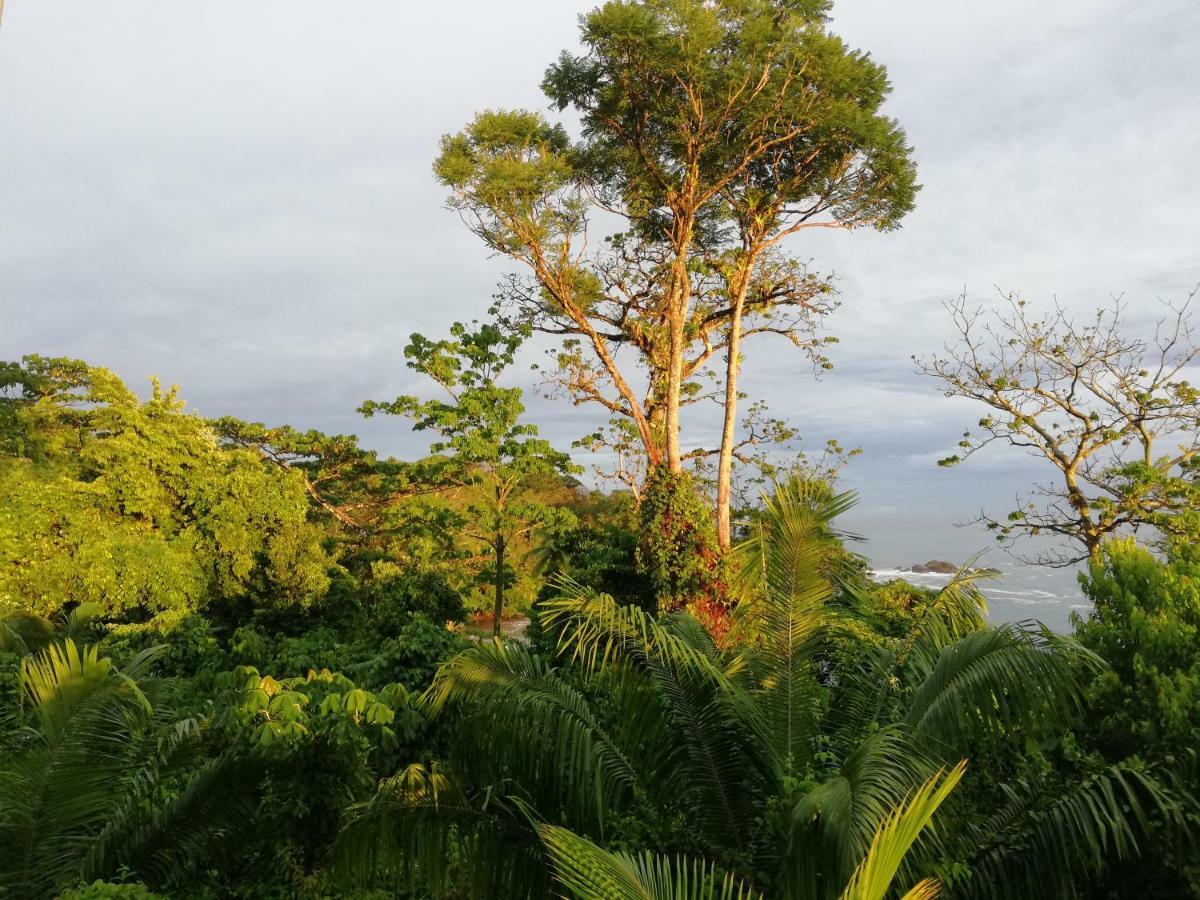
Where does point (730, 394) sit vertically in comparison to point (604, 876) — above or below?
above

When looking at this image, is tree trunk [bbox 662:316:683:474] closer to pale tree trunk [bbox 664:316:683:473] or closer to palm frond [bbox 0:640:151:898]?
pale tree trunk [bbox 664:316:683:473]

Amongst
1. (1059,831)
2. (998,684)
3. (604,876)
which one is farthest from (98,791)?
(1059,831)

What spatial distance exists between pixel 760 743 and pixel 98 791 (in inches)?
150

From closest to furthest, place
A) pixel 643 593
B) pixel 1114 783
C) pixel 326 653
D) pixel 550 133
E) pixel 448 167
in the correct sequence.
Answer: pixel 1114 783 → pixel 326 653 → pixel 643 593 → pixel 448 167 → pixel 550 133

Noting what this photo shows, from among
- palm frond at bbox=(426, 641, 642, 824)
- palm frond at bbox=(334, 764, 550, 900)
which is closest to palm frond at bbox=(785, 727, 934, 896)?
palm frond at bbox=(426, 641, 642, 824)

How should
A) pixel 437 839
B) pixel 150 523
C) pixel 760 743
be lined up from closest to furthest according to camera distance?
pixel 437 839, pixel 760 743, pixel 150 523

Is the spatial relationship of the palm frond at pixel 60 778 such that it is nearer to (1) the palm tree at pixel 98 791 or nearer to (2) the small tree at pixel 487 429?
(1) the palm tree at pixel 98 791

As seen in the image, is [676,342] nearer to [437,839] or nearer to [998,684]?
[998,684]

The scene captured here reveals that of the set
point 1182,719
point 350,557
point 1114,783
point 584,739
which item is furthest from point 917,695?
point 350,557

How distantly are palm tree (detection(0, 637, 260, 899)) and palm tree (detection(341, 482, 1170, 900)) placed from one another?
3.95ft

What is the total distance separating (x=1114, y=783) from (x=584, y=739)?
3.06m

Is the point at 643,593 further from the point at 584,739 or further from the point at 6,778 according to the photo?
the point at 6,778

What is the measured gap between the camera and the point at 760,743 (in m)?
4.74

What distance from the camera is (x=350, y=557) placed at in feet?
72.9
